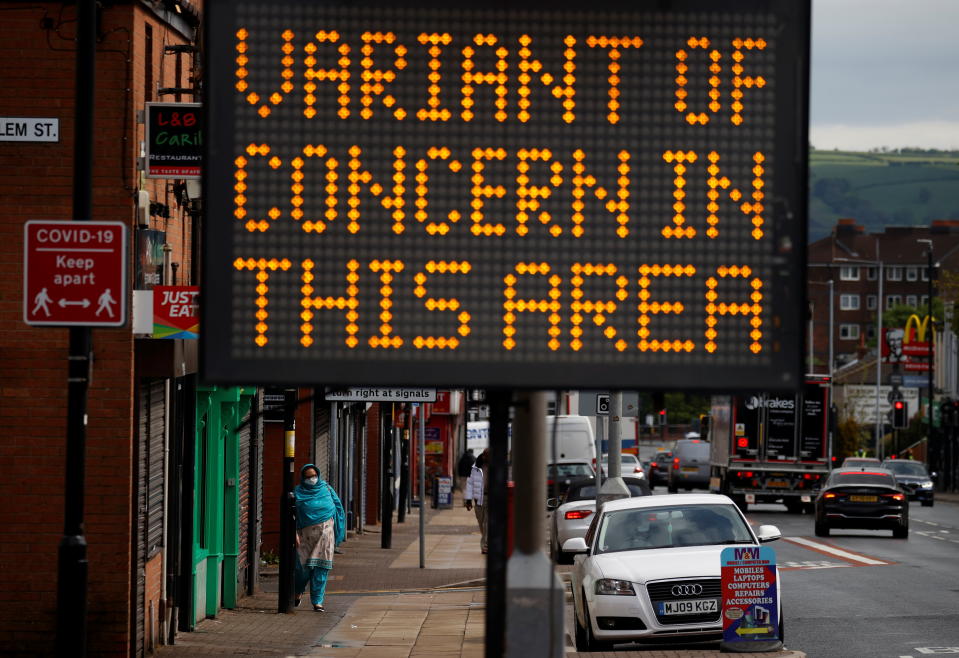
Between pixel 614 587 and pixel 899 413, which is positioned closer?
pixel 614 587

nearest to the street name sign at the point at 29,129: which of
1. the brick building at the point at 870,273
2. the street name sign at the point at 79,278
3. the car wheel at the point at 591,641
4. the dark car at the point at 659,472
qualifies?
the street name sign at the point at 79,278

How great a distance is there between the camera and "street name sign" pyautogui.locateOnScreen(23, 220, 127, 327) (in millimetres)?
9602

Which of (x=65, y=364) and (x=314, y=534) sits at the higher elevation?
(x=65, y=364)

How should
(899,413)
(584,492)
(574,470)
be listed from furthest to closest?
1. (899,413)
2. (574,470)
3. (584,492)

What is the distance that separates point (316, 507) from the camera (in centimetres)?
1966

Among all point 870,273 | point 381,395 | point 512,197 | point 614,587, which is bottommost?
point 614,587

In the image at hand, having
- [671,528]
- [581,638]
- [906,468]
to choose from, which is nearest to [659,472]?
[906,468]

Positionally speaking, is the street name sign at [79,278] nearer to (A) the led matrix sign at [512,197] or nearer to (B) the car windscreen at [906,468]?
(A) the led matrix sign at [512,197]

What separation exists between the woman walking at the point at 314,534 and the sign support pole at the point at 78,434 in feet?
32.2

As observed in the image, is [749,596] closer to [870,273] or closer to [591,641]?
[591,641]

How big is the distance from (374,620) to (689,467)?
45634mm

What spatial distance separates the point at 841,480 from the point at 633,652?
75.7 feet

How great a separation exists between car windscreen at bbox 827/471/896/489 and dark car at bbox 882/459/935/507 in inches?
799

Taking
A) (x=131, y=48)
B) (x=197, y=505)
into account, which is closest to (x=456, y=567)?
(x=197, y=505)
